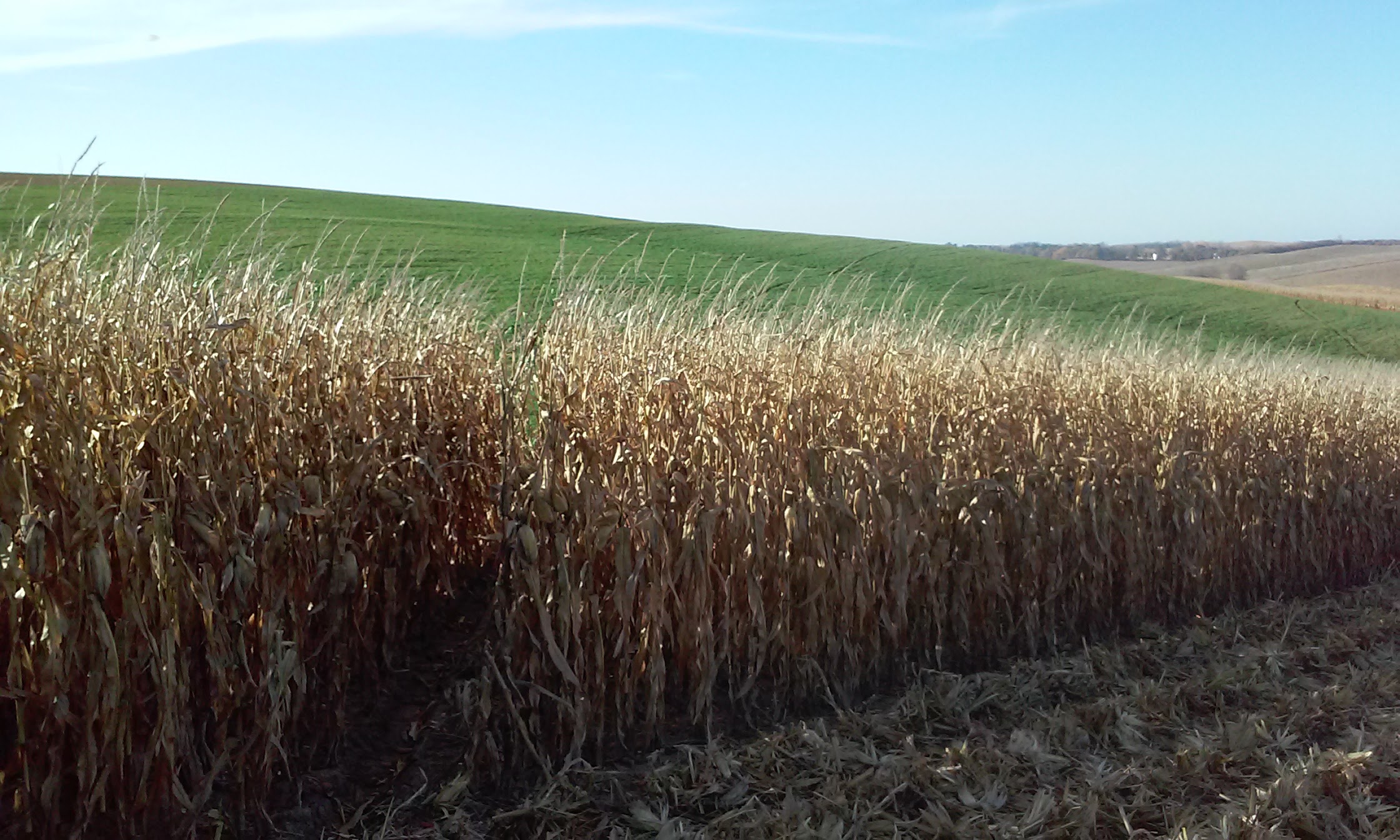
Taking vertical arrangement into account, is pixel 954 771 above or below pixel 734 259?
below

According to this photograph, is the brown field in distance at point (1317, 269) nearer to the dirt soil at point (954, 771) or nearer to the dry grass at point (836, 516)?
the dry grass at point (836, 516)

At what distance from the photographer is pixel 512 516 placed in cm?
403

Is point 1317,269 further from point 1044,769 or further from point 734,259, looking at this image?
point 1044,769

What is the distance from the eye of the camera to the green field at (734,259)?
22562 mm

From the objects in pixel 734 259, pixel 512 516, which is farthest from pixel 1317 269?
pixel 512 516

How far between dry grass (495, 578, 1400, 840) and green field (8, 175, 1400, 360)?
1350 cm

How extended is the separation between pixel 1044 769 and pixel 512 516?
2334 mm

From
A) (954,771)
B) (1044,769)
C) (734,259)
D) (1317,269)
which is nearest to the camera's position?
(954,771)

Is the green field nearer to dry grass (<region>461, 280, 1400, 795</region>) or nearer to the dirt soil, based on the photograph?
dry grass (<region>461, 280, 1400, 795</region>)

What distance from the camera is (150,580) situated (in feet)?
10.2

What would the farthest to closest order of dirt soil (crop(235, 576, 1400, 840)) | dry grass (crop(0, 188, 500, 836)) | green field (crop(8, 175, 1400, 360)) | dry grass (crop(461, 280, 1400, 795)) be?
green field (crop(8, 175, 1400, 360)), dry grass (crop(461, 280, 1400, 795)), dirt soil (crop(235, 576, 1400, 840)), dry grass (crop(0, 188, 500, 836))

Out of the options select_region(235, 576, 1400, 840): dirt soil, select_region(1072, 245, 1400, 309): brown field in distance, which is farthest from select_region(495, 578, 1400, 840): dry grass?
select_region(1072, 245, 1400, 309): brown field in distance

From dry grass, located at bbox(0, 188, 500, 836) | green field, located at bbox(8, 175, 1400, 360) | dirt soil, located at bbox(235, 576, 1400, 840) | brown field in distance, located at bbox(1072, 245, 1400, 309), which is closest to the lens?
dry grass, located at bbox(0, 188, 500, 836)

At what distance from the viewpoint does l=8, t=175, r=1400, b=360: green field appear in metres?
22.6
